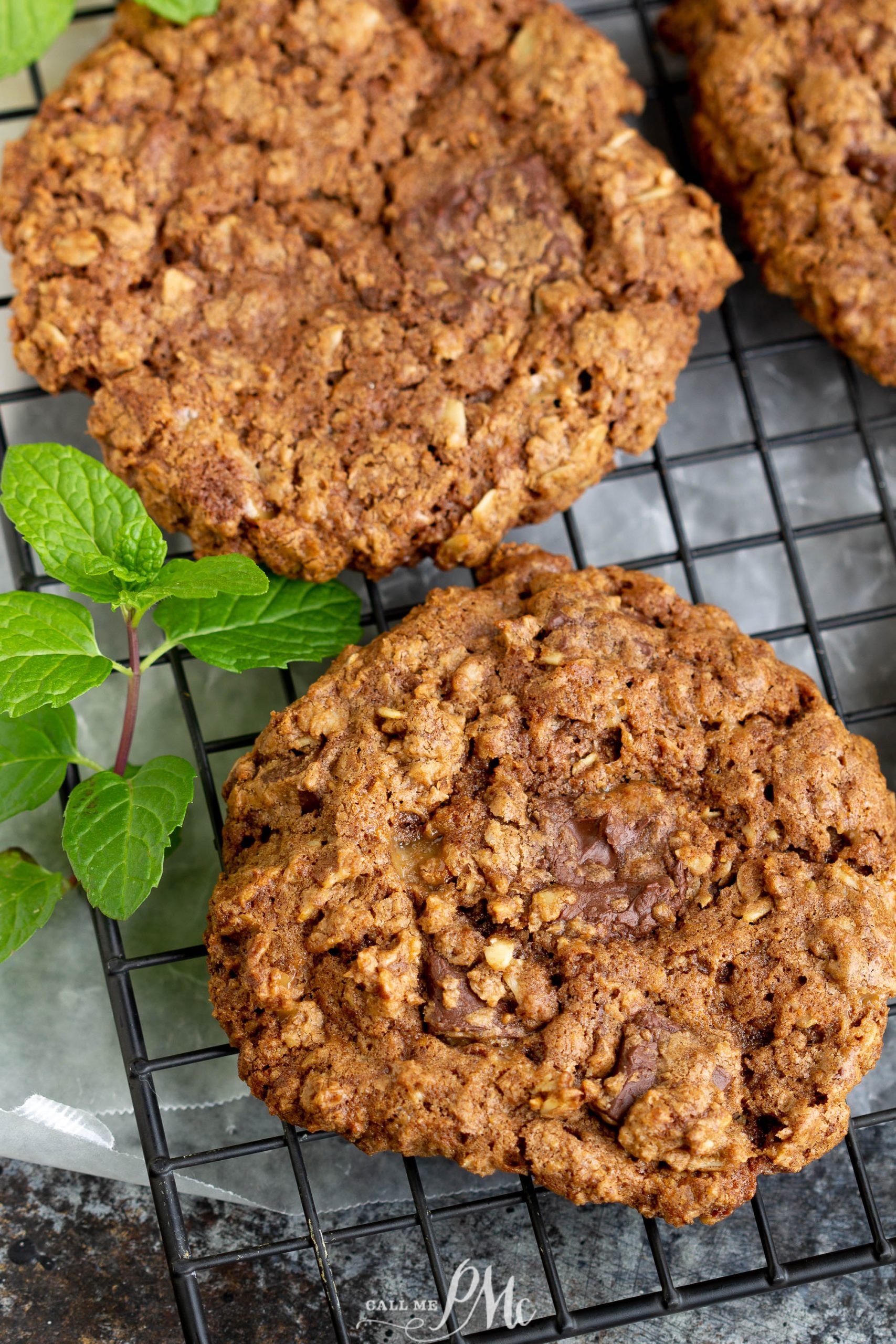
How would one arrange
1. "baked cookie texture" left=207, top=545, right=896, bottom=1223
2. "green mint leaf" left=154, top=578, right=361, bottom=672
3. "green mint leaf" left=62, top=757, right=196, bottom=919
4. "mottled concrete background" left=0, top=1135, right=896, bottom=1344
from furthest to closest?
"mottled concrete background" left=0, top=1135, right=896, bottom=1344
"green mint leaf" left=154, top=578, right=361, bottom=672
"green mint leaf" left=62, top=757, right=196, bottom=919
"baked cookie texture" left=207, top=545, right=896, bottom=1223

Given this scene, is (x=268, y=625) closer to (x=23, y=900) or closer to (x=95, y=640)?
(x=95, y=640)

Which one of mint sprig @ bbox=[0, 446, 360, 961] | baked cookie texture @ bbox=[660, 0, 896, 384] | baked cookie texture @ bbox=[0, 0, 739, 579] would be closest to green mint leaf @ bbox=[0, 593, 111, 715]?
mint sprig @ bbox=[0, 446, 360, 961]

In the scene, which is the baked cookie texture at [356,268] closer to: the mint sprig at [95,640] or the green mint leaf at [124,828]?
the mint sprig at [95,640]

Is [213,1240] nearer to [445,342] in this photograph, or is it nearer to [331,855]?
[331,855]

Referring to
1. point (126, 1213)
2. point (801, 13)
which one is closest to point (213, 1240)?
point (126, 1213)

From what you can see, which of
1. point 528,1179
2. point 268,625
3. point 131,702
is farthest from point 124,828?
point 528,1179

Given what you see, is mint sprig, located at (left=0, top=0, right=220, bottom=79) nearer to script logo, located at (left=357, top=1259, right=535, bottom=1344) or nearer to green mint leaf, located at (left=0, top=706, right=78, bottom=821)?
green mint leaf, located at (left=0, top=706, right=78, bottom=821)
